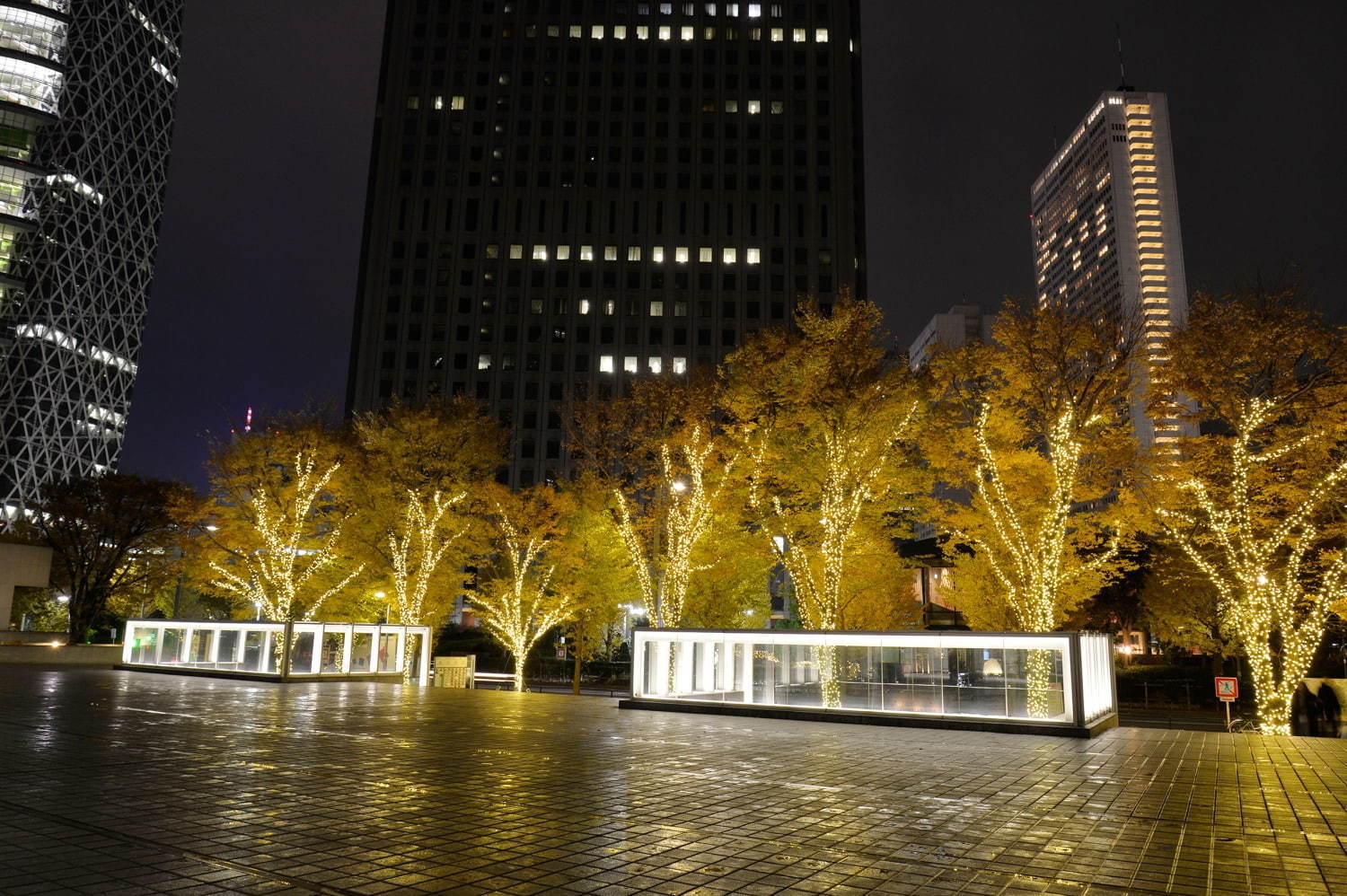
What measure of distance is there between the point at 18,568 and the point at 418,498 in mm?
18693

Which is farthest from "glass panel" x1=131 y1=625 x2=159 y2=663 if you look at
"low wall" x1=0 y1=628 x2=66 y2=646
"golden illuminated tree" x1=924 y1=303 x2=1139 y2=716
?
"golden illuminated tree" x1=924 y1=303 x2=1139 y2=716

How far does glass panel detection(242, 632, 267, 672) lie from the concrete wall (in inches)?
627

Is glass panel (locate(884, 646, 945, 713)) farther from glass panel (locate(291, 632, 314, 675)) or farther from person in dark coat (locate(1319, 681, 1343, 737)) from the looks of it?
glass panel (locate(291, 632, 314, 675))

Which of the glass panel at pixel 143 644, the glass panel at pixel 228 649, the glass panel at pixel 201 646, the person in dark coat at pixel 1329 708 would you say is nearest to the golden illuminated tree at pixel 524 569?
the glass panel at pixel 228 649

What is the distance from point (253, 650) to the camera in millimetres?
29656

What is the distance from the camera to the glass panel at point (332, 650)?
29453 mm

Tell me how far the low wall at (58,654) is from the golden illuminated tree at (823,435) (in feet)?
94.7

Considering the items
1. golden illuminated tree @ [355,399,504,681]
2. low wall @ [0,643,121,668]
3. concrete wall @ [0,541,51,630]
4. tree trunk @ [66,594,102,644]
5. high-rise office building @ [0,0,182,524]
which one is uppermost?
high-rise office building @ [0,0,182,524]

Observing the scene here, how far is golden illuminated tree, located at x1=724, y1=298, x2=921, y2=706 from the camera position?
25.3 metres

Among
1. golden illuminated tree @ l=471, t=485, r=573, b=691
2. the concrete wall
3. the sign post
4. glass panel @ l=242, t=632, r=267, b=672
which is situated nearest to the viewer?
the sign post

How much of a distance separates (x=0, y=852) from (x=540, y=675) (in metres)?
42.9

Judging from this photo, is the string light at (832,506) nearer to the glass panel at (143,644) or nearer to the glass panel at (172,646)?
the glass panel at (172,646)

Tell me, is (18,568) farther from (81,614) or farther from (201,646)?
(201,646)

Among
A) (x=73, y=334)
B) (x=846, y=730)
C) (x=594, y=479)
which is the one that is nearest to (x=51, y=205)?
(x=73, y=334)
